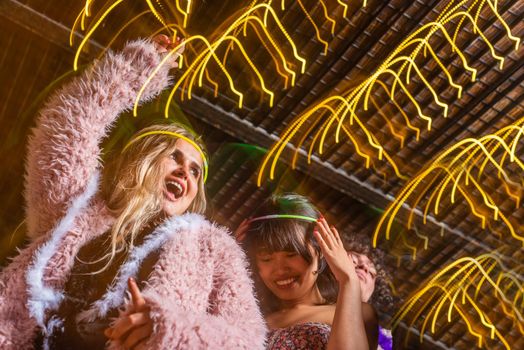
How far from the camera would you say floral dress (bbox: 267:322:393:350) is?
128 centimetres

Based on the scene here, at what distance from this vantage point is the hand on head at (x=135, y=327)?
42.4 inches

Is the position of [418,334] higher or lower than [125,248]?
higher

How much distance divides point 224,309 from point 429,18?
0.81 meters

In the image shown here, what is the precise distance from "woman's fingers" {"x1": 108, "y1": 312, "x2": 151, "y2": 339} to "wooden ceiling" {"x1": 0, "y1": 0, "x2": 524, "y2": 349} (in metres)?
0.30

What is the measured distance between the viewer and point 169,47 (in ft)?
4.37

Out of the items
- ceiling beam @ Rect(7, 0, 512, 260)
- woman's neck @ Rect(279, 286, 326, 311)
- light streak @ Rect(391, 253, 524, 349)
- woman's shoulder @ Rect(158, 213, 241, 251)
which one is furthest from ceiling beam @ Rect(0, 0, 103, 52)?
light streak @ Rect(391, 253, 524, 349)


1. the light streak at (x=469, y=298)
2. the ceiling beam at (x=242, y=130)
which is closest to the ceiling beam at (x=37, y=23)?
the ceiling beam at (x=242, y=130)

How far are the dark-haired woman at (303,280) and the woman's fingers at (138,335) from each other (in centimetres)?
29

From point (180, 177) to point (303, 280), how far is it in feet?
1.14

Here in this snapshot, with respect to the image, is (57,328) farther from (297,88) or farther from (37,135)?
(297,88)

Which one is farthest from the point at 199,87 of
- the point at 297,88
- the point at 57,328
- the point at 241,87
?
the point at 57,328

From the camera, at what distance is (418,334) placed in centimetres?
162

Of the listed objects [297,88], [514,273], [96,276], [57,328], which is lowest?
[57,328]

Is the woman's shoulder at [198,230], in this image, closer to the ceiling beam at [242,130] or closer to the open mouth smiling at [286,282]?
the open mouth smiling at [286,282]
